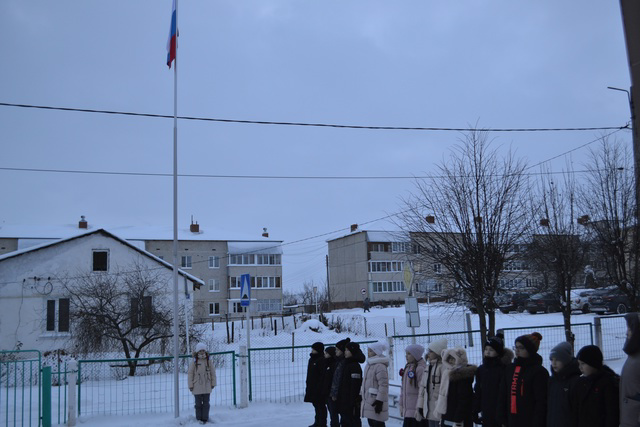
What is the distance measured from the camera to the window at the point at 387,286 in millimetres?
68544

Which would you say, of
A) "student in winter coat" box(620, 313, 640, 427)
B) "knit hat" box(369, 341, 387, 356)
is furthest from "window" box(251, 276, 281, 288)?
"student in winter coat" box(620, 313, 640, 427)

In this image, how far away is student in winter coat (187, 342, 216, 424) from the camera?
11.6m

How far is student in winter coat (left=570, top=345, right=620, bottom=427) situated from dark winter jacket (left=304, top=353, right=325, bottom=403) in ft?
18.2

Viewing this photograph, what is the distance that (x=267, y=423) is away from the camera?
11555mm

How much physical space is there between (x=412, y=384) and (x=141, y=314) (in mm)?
16045

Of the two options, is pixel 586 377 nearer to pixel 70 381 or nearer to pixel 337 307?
pixel 70 381

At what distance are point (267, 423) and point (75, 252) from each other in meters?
21.9

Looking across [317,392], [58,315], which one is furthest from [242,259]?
[317,392]

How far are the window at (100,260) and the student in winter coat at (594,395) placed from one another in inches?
1122

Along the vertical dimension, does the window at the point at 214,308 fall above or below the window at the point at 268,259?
below

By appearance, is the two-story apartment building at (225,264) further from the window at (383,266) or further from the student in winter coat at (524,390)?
the student in winter coat at (524,390)

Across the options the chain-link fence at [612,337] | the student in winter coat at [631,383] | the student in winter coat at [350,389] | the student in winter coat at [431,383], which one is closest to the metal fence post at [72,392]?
the student in winter coat at [350,389]

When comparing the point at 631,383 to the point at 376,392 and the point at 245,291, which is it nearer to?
the point at 376,392

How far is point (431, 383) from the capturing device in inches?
308
